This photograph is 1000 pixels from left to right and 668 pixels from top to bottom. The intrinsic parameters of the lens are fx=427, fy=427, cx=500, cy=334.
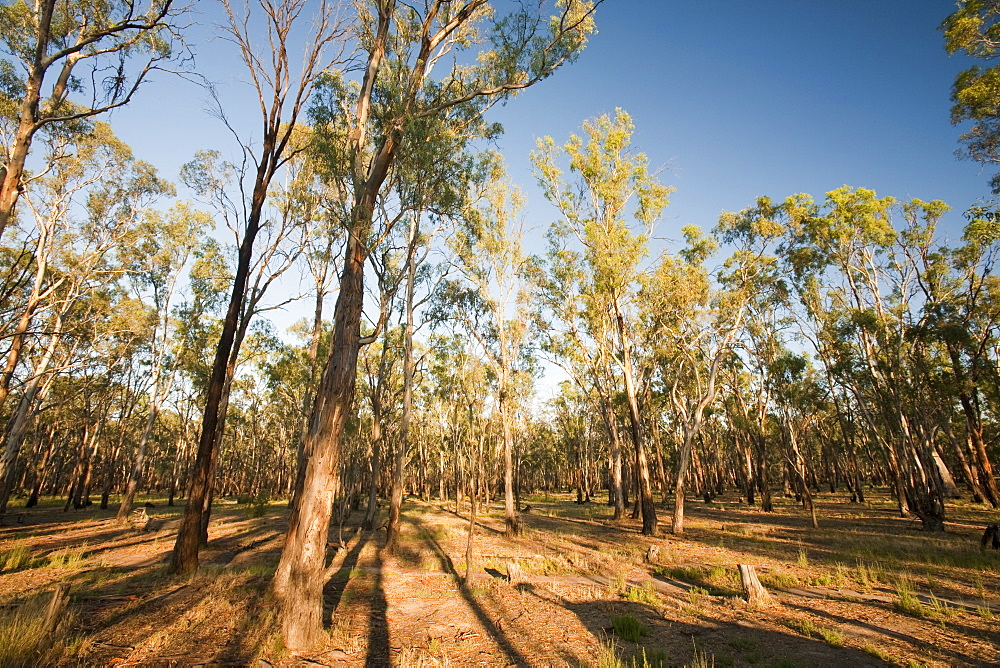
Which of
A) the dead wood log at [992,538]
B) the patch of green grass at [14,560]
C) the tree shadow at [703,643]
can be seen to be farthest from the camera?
the dead wood log at [992,538]

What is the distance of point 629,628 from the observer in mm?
7016

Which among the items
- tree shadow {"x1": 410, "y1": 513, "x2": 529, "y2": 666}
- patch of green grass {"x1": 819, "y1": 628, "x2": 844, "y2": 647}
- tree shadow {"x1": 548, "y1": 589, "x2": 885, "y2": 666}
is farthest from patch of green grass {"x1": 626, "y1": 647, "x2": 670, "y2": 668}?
patch of green grass {"x1": 819, "y1": 628, "x2": 844, "y2": 647}

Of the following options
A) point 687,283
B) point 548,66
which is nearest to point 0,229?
point 548,66

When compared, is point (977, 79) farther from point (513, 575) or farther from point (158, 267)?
point (158, 267)

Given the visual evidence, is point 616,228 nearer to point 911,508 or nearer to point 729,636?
point 729,636

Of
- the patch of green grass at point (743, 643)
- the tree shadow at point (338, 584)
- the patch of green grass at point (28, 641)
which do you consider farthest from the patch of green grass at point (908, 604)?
the patch of green grass at point (28, 641)

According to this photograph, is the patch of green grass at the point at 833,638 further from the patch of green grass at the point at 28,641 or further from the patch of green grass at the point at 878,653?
the patch of green grass at the point at 28,641

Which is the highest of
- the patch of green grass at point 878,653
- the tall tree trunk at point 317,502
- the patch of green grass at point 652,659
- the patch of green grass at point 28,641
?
the tall tree trunk at point 317,502

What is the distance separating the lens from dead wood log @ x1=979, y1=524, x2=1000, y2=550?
12016 millimetres

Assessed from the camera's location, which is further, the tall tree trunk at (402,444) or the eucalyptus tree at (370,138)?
the tall tree trunk at (402,444)

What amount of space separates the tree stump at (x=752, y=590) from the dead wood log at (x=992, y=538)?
902 cm

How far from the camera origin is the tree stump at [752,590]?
8289 mm

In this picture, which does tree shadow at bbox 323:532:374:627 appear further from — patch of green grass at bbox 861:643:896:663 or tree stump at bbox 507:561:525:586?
patch of green grass at bbox 861:643:896:663

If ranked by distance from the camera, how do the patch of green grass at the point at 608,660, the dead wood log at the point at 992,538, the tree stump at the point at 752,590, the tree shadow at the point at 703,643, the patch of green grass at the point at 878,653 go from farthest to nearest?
the dead wood log at the point at 992,538 < the tree stump at the point at 752,590 < the tree shadow at the point at 703,643 < the patch of green grass at the point at 878,653 < the patch of green grass at the point at 608,660
